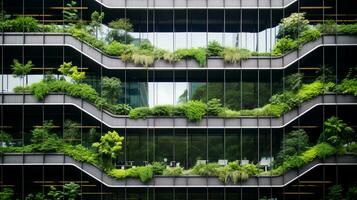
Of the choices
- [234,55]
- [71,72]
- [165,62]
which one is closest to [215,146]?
[234,55]

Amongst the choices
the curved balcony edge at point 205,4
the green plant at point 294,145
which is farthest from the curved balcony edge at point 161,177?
the curved balcony edge at point 205,4

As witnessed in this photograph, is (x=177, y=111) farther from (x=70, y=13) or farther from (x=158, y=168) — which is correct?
(x=70, y=13)

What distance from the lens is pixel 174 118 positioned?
1848 inches

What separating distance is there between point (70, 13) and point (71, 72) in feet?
13.7

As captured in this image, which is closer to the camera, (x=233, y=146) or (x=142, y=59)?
(x=142, y=59)

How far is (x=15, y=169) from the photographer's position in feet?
158

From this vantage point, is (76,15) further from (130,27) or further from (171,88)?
(171,88)

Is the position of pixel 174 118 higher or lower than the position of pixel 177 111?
lower

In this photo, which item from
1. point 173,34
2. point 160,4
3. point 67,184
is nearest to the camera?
point 67,184

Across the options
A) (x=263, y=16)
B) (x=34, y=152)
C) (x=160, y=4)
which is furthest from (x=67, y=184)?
(x=263, y=16)

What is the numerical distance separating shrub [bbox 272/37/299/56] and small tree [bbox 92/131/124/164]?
12351mm

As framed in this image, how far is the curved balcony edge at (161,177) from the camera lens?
148ft

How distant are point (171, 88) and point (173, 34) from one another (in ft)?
13.4

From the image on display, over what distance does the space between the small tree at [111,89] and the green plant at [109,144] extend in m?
3.36
